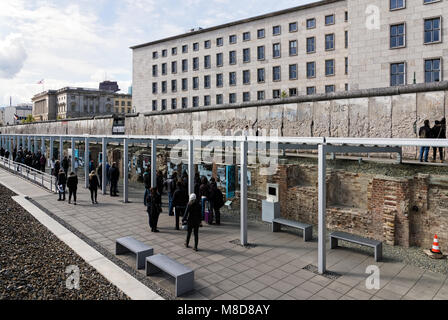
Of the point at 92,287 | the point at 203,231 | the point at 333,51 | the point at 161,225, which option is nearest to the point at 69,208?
the point at 161,225

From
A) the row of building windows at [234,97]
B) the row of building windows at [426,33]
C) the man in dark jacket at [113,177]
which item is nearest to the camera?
the man in dark jacket at [113,177]

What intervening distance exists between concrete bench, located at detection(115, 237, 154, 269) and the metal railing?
390 inches

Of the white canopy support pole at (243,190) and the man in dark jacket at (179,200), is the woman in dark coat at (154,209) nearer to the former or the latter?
the man in dark jacket at (179,200)

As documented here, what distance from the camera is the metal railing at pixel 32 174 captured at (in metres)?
16.7

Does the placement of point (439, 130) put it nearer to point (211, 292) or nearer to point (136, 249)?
point (211, 292)

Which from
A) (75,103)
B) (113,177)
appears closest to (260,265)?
(113,177)

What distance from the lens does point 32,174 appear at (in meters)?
19.7

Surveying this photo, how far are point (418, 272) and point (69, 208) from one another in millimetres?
11821

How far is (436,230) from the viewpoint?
8062 millimetres

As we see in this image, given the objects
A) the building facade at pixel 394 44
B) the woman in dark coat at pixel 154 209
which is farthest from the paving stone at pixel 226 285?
the building facade at pixel 394 44

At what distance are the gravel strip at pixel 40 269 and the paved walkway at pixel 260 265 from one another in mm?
950

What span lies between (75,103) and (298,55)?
82104mm
